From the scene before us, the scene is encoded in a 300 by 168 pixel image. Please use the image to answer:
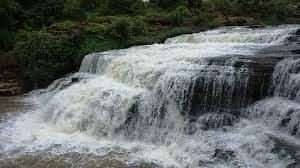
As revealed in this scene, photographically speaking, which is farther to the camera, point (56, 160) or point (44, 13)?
point (44, 13)

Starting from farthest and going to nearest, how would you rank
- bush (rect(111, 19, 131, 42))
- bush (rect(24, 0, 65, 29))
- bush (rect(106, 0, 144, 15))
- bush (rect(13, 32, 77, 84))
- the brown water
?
bush (rect(106, 0, 144, 15)) < bush (rect(24, 0, 65, 29)) < bush (rect(111, 19, 131, 42)) < bush (rect(13, 32, 77, 84)) < the brown water

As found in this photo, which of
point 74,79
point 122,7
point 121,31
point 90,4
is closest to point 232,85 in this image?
point 74,79

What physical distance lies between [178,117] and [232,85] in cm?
185

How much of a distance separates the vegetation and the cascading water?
18.6 ft

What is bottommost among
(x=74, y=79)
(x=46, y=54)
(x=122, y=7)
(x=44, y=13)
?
(x=74, y=79)

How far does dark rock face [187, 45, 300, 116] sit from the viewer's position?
1227cm

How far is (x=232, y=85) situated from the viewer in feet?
41.2

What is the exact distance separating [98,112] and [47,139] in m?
1.99

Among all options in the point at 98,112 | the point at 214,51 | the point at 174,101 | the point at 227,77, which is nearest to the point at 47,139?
the point at 98,112

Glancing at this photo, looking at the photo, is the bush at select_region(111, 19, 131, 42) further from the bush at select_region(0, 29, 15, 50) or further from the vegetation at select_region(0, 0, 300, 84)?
the bush at select_region(0, 29, 15, 50)

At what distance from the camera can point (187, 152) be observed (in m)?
11.5

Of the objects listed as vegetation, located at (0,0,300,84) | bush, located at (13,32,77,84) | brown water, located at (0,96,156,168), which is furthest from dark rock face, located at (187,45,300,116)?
bush, located at (13,32,77,84)

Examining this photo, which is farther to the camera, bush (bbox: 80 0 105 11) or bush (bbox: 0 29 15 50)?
bush (bbox: 80 0 105 11)

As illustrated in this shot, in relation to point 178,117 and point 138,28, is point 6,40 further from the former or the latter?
point 178,117
